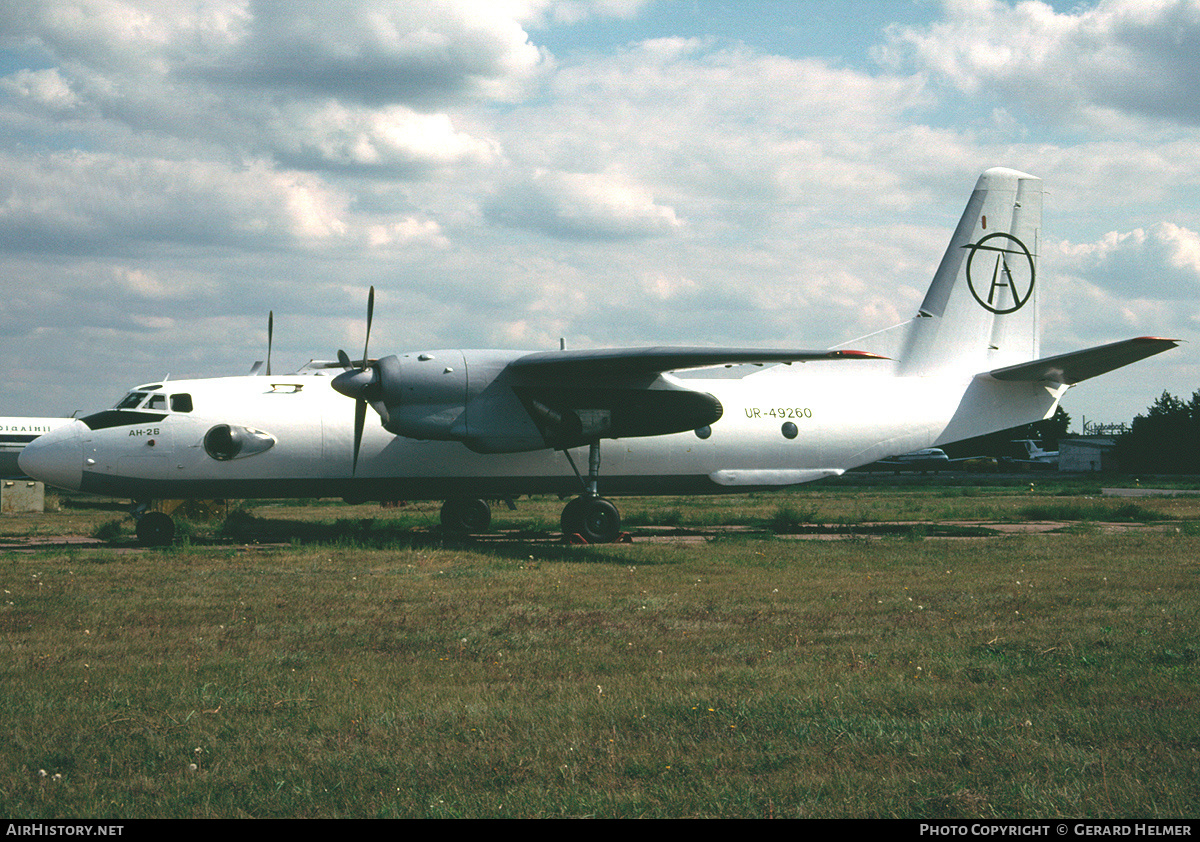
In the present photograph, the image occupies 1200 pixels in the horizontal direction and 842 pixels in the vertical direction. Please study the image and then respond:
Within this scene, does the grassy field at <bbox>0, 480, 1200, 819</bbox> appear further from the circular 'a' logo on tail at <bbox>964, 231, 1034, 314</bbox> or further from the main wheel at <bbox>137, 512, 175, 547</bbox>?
the circular 'a' logo on tail at <bbox>964, 231, 1034, 314</bbox>

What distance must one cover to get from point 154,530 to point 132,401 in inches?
106

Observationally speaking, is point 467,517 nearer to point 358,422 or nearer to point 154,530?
point 358,422

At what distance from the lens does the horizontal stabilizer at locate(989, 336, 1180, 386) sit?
19.1 m

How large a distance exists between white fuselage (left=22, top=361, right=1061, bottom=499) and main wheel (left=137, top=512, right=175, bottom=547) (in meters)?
0.56

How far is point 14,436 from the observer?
127ft

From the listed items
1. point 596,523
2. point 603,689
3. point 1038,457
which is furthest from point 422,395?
point 1038,457

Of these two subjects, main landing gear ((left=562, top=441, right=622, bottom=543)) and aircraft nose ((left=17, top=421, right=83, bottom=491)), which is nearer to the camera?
aircraft nose ((left=17, top=421, right=83, bottom=491))

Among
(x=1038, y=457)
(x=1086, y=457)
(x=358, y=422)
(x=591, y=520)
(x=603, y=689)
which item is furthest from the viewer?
(x=1038, y=457)

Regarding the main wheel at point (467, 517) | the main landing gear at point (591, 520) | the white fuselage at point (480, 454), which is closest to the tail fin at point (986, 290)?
the white fuselage at point (480, 454)

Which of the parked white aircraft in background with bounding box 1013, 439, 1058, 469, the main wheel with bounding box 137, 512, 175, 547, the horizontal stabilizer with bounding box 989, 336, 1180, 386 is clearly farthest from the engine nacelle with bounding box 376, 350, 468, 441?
the parked white aircraft in background with bounding box 1013, 439, 1058, 469
